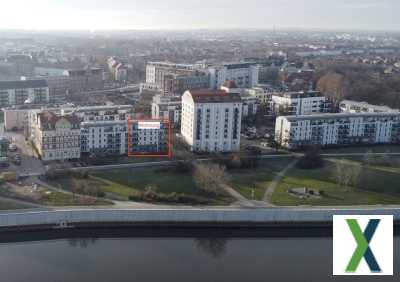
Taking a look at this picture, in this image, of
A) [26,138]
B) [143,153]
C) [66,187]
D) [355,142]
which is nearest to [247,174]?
[143,153]

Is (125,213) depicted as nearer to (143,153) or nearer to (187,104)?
(143,153)

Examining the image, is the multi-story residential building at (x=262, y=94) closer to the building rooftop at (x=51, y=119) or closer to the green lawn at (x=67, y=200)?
the building rooftop at (x=51, y=119)

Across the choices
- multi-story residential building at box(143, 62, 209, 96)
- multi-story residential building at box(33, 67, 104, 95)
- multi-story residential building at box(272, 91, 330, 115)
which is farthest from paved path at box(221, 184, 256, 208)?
multi-story residential building at box(33, 67, 104, 95)

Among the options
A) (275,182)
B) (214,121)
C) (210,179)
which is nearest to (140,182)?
(210,179)

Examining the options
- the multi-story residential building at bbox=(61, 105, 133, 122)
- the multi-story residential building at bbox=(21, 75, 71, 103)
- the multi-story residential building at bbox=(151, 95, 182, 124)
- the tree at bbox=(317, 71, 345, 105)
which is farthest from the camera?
the multi-story residential building at bbox=(21, 75, 71, 103)

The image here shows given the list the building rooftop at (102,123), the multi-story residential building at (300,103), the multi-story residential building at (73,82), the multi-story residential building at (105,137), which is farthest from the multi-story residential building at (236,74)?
the multi-story residential building at (105,137)

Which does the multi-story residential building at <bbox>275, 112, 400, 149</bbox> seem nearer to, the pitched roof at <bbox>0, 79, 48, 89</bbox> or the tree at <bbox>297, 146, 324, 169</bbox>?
the tree at <bbox>297, 146, 324, 169</bbox>

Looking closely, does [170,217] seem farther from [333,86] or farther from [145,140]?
[333,86]
